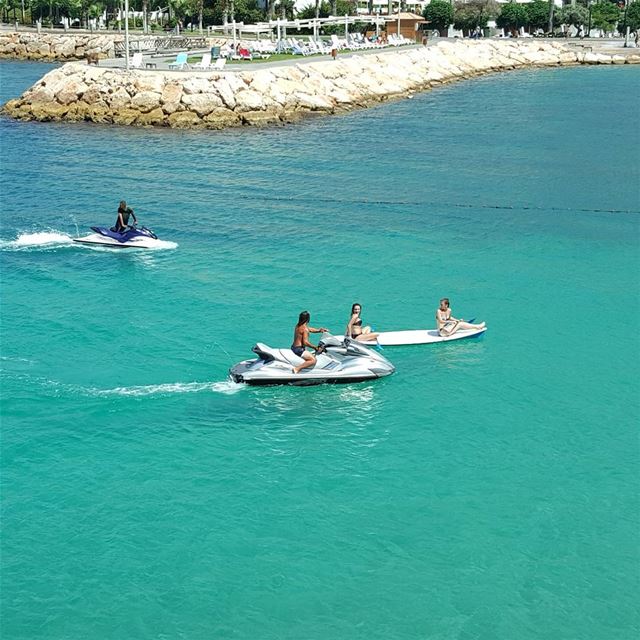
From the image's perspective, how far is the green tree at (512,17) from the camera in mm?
113375

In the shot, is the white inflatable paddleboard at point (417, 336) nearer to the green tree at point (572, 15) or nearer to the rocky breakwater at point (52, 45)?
the rocky breakwater at point (52, 45)

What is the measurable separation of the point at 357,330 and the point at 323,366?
1.55 metres

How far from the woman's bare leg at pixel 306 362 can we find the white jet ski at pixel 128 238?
11738 mm

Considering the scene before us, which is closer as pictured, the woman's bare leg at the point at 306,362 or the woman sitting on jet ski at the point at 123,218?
the woman's bare leg at the point at 306,362

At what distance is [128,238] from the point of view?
1201 inches

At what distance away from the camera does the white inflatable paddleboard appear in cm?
2272

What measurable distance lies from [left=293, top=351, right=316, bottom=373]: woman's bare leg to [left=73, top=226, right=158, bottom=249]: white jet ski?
11.7 metres

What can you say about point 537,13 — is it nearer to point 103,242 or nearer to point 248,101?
point 248,101

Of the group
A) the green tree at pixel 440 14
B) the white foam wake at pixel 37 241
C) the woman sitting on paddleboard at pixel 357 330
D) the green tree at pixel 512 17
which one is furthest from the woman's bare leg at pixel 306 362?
the green tree at pixel 512 17

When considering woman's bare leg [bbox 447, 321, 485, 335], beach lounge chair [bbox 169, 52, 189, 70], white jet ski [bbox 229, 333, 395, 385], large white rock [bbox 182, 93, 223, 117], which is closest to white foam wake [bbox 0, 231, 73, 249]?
white jet ski [bbox 229, 333, 395, 385]

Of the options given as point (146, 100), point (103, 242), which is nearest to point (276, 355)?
point (103, 242)

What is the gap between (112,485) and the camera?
671 inches

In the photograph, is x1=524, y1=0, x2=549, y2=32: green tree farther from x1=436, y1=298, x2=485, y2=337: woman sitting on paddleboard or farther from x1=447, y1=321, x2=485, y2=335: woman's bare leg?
x1=436, y1=298, x2=485, y2=337: woman sitting on paddleboard

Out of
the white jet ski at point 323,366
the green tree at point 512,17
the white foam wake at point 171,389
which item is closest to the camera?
the white jet ski at point 323,366
